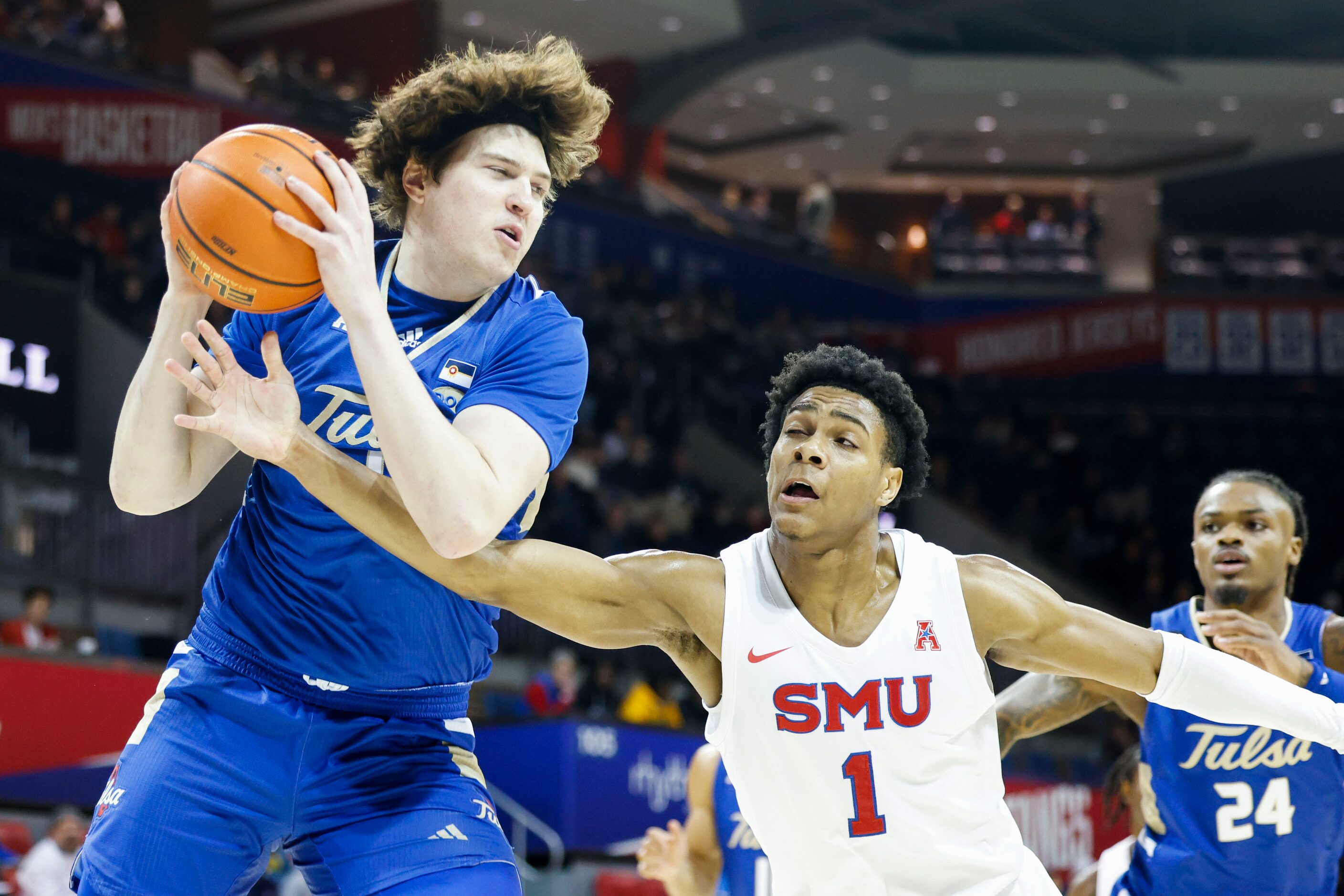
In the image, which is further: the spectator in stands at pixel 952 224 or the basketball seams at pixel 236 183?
the spectator in stands at pixel 952 224

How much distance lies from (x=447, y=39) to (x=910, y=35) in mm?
9069

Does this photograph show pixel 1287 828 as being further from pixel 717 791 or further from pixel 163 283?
pixel 163 283

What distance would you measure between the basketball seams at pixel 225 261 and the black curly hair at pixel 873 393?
4.14ft

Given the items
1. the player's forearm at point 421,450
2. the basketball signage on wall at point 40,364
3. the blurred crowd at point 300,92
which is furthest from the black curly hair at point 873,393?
the blurred crowd at point 300,92

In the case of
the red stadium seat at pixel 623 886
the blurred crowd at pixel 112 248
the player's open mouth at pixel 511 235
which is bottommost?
the red stadium seat at pixel 623 886

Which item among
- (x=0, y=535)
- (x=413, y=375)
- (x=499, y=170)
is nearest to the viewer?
(x=413, y=375)

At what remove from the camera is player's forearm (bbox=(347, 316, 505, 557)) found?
310cm

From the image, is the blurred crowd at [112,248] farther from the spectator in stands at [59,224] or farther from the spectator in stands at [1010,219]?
the spectator in stands at [1010,219]

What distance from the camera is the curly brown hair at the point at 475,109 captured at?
12.1ft

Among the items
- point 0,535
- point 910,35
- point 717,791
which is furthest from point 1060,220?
point 717,791

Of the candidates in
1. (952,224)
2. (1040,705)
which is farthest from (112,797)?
(952,224)

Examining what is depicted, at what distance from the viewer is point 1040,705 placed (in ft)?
16.9

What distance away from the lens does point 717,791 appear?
249 inches

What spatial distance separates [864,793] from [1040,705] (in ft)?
5.48
